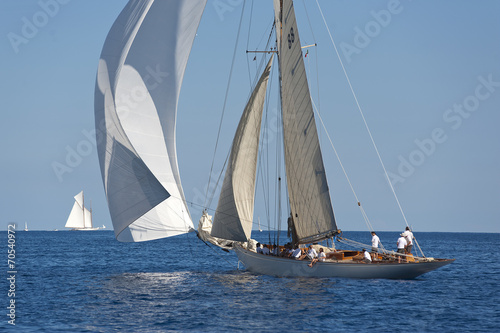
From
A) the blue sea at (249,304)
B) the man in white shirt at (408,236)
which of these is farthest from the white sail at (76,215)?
the man in white shirt at (408,236)

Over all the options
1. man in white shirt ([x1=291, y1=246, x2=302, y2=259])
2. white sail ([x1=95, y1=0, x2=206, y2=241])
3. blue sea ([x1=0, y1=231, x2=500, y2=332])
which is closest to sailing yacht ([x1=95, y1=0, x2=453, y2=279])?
white sail ([x1=95, y1=0, x2=206, y2=241])

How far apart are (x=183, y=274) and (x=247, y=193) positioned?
25.0 feet

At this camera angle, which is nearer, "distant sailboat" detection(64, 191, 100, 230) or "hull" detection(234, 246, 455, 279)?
"hull" detection(234, 246, 455, 279)

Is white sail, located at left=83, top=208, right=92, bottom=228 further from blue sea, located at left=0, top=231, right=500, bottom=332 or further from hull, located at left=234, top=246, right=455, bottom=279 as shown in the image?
hull, located at left=234, top=246, right=455, bottom=279

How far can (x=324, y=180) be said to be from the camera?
31.8m

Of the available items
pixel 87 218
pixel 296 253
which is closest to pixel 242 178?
pixel 296 253

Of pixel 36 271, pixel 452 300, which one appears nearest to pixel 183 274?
pixel 36 271

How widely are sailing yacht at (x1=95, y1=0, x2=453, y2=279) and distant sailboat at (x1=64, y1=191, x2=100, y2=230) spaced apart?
150021mm

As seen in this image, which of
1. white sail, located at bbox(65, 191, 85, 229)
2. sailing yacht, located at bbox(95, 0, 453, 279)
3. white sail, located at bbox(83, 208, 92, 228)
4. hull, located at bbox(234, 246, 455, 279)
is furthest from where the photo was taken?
white sail, located at bbox(83, 208, 92, 228)

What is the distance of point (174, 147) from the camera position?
31266 mm

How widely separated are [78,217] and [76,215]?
4.67ft

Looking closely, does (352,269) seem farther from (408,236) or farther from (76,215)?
(76,215)

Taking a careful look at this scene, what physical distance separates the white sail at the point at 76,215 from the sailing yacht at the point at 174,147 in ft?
499

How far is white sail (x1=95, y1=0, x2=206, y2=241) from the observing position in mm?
29469
